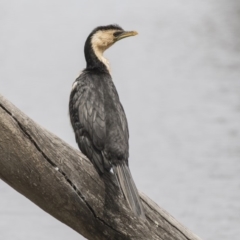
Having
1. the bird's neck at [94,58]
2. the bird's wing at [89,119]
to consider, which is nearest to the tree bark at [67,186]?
the bird's wing at [89,119]

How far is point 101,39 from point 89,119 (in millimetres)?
414

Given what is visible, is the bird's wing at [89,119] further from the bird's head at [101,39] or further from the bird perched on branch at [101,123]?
the bird's head at [101,39]

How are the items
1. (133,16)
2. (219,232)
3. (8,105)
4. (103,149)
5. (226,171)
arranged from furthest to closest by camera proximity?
(133,16), (226,171), (219,232), (103,149), (8,105)

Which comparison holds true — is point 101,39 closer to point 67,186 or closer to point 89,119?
point 89,119

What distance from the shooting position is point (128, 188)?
309 cm

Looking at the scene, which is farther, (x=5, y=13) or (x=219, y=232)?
(x=5, y=13)

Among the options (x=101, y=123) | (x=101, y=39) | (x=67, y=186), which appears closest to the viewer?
(x=67, y=186)

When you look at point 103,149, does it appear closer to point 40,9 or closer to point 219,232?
point 219,232

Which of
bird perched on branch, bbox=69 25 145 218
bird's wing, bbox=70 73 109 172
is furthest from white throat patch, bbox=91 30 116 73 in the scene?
bird's wing, bbox=70 73 109 172

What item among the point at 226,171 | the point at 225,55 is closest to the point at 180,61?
the point at 225,55

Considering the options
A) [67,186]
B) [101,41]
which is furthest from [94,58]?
[67,186]

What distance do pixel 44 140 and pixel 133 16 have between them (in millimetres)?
4813

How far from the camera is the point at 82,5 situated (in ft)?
26.0

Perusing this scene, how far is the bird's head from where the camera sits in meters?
3.56
